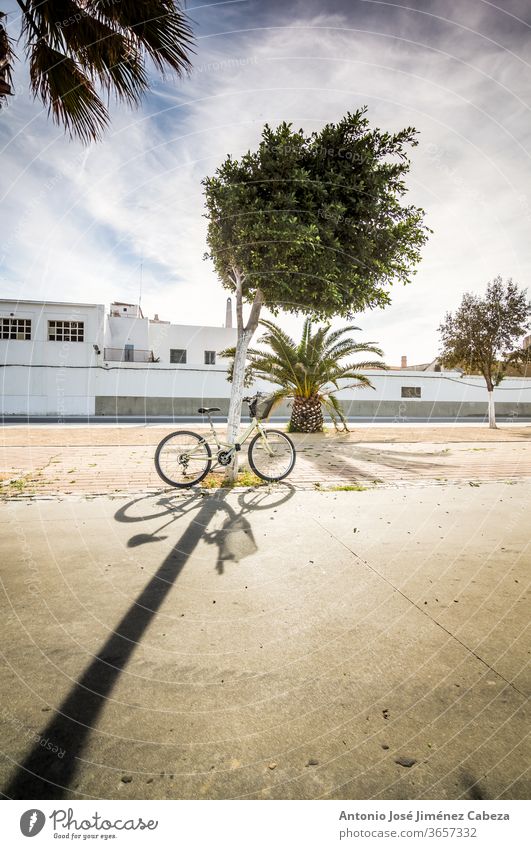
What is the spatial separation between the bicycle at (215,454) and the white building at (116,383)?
1833cm

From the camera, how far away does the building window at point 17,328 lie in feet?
91.3

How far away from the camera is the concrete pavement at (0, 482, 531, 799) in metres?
1.55

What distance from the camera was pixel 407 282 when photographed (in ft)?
26.1

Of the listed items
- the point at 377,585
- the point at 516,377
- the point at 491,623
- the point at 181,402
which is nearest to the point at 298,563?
the point at 377,585

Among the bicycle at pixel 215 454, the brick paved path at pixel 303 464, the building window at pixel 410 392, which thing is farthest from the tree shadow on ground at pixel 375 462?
the building window at pixel 410 392

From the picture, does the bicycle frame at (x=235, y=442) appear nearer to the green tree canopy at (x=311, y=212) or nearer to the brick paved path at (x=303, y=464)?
the brick paved path at (x=303, y=464)

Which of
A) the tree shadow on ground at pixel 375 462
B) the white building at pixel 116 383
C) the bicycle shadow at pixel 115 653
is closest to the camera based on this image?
the bicycle shadow at pixel 115 653

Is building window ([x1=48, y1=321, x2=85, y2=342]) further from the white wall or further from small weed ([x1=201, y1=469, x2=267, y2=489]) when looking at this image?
small weed ([x1=201, y1=469, x2=267, y2=489])

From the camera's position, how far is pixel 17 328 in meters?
28.0

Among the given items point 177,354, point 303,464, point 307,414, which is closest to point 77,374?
point 177,354

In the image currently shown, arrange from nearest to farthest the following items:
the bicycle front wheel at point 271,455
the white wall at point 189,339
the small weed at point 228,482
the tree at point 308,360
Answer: the small weed at point 228,482 → the bicycle front wheel at point 271,455 → the tree at point 308,360 → the white wall at point 189,339
